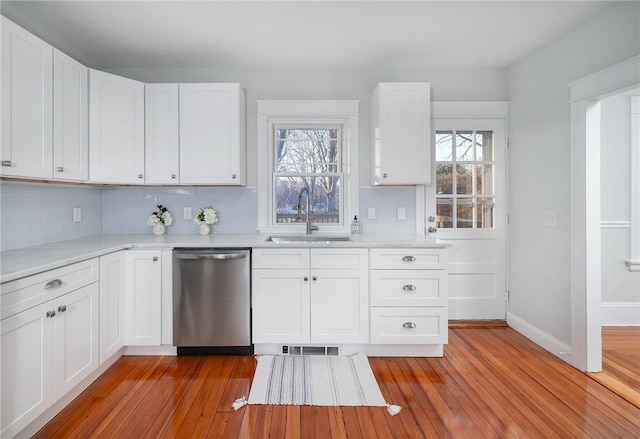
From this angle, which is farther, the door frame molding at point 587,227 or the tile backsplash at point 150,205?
the tile backsplash at point 150,205

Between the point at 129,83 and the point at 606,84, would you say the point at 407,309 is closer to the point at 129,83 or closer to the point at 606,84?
the point at 606,84

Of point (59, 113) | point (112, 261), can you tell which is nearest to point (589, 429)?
point (112, 261)

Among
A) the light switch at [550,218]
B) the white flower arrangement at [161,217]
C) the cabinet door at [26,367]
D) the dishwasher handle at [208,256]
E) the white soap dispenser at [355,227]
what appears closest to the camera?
the cabinet door at [26,367]

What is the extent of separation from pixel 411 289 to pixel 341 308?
56 centimetres

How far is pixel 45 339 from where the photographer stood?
184cm

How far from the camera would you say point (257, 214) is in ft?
11.2

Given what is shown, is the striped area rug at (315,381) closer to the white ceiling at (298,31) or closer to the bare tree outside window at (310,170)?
the bare tree outside window at (310,170)

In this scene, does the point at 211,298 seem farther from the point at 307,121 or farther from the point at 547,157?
the point at 547,157

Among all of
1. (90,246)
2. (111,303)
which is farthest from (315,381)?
(90,246)

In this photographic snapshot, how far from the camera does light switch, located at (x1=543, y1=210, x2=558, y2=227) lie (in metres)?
2.82

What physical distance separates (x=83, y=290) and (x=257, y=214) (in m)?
1.59

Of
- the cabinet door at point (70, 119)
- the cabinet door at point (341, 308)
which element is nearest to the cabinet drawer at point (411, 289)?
the cabinet door at point (341, 308)

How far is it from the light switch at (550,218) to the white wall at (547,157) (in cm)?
3

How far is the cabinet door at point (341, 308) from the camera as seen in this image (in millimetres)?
2729
